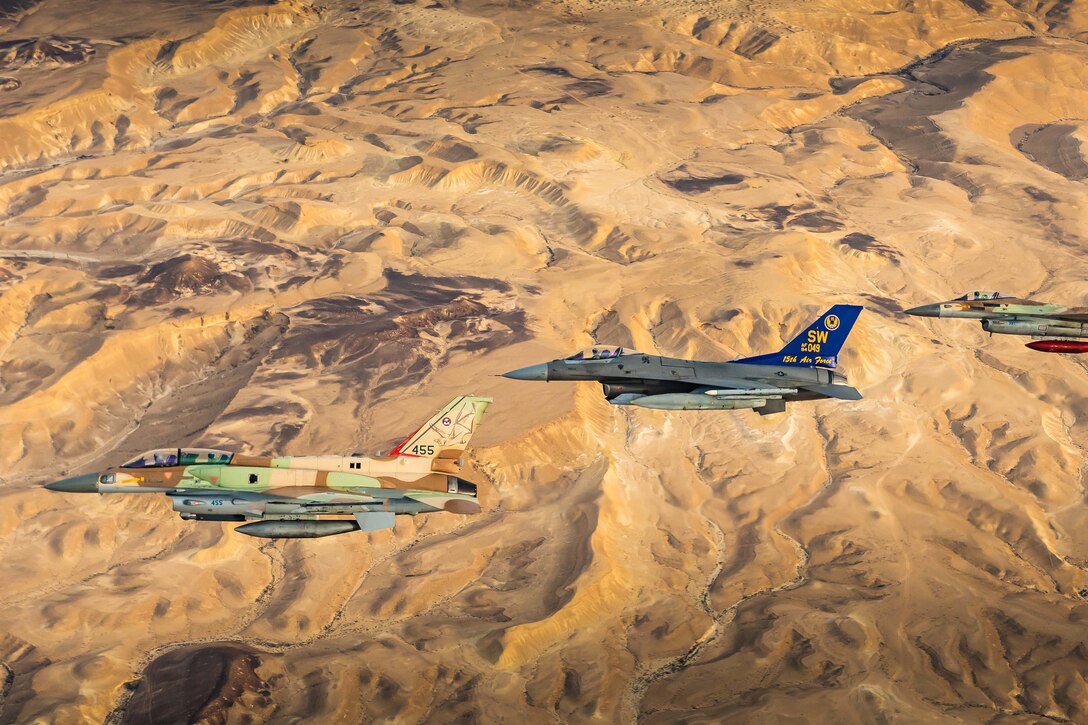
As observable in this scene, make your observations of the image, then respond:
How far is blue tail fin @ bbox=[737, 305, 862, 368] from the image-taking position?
276 feet

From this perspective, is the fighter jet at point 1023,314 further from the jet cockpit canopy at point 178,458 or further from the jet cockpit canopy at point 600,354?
the jet cockpit canopy at point 178,458

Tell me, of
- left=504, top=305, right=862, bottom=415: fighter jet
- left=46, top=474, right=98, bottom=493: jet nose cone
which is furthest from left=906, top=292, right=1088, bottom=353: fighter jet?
left=46, top=474, right=98, bottom=493: jet nose cone

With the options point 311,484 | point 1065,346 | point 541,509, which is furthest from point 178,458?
point 541,509

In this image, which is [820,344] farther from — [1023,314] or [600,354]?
[1023,314]

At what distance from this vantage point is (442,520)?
134125 mm

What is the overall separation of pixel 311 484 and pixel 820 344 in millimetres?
36320

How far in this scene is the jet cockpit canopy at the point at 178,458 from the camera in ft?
231

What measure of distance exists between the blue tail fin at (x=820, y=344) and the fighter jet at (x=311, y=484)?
23693 mm

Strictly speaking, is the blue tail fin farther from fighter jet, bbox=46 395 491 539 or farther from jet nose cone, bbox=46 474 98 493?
jet nose cone, bbox=46 474 98 493

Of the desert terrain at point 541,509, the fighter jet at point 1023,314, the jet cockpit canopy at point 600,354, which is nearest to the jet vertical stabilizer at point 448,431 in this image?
the jet cockpit canopy at point 600,354

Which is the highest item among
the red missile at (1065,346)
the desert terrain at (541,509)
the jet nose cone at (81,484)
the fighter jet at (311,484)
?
the jet nose cone at (81,484)

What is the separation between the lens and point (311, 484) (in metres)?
71.3

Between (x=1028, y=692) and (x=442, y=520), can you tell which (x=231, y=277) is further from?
(x=1028, y=692)

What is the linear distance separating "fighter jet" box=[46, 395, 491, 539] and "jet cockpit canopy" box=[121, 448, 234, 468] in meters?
0.06
